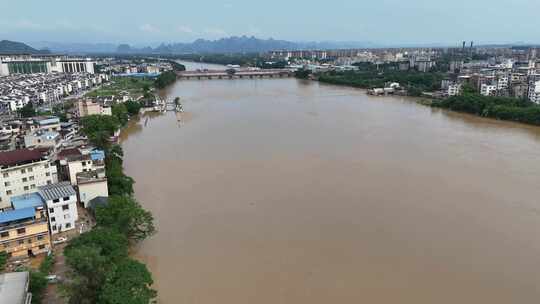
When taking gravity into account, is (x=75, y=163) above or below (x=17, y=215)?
above

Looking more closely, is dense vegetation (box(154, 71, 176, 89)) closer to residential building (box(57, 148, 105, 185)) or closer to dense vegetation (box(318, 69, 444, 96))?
dense vegetation (box(318, 69, 444, 96))

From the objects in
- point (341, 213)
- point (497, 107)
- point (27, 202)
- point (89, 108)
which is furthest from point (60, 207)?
point (497, 107)

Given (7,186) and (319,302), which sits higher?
(7,186)

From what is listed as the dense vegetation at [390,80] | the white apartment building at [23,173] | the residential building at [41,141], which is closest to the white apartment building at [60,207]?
the white apartment building at [23,173]

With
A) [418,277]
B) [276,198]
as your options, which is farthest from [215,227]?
[418,277]

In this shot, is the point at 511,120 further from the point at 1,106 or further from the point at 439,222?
the point at 1,106

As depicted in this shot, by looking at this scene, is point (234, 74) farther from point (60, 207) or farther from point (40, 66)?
point (60, 207)
